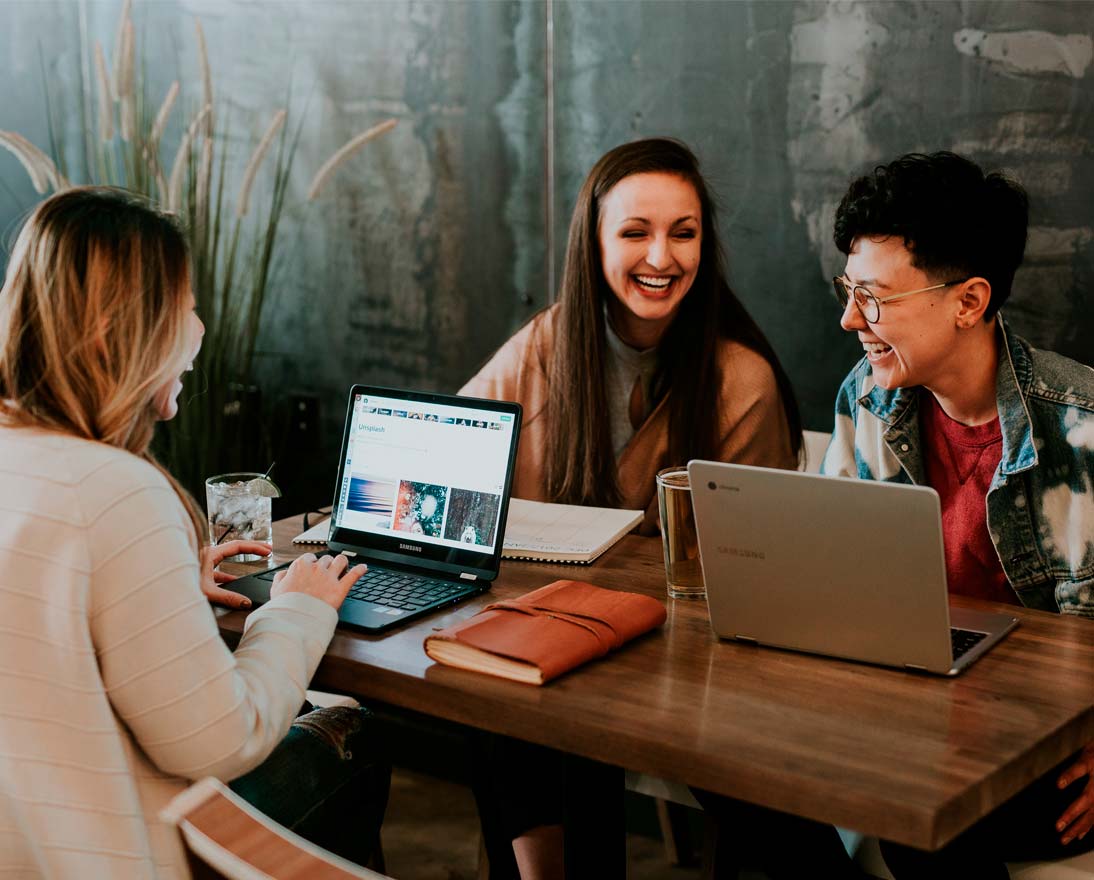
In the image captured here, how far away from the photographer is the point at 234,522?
Result: 1969 millimetres

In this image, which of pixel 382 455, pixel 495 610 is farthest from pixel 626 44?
pixel 495 610

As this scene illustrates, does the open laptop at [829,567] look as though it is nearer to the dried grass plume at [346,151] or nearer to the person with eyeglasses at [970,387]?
the person with eyeglasses at [970,387]

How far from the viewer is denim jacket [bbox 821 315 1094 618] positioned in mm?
1782

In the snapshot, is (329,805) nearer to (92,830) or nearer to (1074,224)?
(92,830)

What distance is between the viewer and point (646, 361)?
8.07ft

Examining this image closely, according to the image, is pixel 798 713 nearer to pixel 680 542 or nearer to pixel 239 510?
pixel 680 542

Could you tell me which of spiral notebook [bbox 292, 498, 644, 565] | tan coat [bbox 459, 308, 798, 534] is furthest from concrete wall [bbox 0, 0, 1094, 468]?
spiral notebook [bbox 292, 498, 644, 565]

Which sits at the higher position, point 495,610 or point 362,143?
point 362,143

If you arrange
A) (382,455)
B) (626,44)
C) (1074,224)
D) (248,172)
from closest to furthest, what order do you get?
(382,455), (1074,224), (626,44), (248,172)

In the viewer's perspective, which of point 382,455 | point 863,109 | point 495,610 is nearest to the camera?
point 495,610

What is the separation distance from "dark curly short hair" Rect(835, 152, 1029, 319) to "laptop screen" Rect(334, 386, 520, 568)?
0.63 metres

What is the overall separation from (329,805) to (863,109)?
1673 mm

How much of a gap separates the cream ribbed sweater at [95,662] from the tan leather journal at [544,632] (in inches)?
10.5

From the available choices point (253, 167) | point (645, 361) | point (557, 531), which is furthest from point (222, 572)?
point (253, 167)
